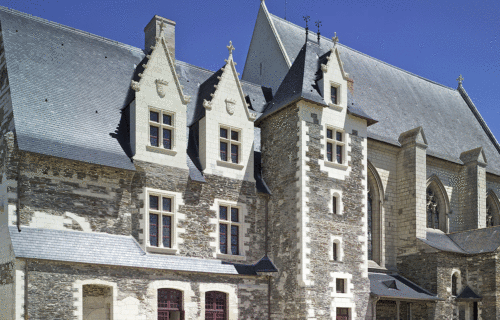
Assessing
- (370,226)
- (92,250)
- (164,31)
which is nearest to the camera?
(92,250)

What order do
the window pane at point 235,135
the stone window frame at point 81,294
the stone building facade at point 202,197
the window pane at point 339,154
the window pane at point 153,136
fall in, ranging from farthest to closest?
the window pane at point 339,154, the window pane at point 235,135, the window pane at point 153,136, the stone building facade at point 202,197, the stone window frame at point 81,294

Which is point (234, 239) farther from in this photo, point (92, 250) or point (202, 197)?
point (92, 250)

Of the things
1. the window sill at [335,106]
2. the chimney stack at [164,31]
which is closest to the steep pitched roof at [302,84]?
the window sill at [335,106]

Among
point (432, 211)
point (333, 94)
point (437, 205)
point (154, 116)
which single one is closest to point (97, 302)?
point (154, 116)

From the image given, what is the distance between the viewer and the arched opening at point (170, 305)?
19281 millimetres

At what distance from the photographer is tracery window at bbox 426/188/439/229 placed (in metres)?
29.8

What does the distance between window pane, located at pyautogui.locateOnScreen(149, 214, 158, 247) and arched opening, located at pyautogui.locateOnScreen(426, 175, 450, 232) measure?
49.2 ft

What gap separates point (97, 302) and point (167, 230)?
10.7ft

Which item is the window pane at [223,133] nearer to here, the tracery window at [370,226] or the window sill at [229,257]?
the window sill at [229,257]

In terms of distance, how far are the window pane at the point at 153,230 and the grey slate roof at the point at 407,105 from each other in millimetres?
11584

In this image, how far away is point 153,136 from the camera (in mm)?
20750

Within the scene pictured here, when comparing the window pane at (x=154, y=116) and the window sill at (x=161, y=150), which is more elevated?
the window pane at (x=154, y=116)

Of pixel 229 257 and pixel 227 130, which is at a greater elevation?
pixel 227 130

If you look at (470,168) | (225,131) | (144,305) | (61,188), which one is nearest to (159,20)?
(225,131)
